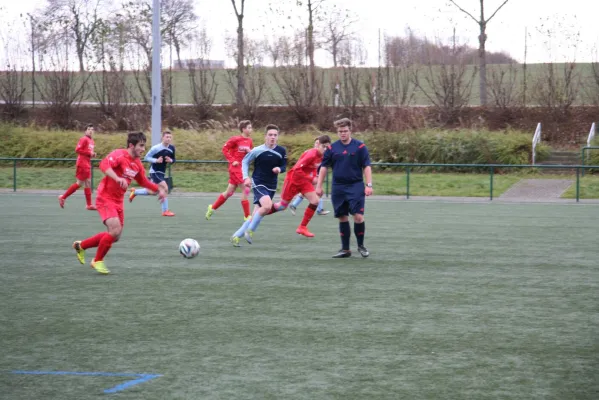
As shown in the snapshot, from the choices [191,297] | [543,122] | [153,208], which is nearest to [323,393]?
[191,297]

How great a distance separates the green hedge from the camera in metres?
29.8

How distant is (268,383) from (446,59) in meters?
35.6

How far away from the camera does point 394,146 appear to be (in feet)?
100.0

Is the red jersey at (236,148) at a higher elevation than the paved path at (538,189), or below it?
higher

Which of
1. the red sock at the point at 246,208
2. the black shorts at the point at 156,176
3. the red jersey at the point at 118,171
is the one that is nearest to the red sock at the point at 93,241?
the red jersey at the point at 118,171

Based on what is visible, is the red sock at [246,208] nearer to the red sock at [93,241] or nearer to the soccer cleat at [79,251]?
the soccer cleat at [79,251]

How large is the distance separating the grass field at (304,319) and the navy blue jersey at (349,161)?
1.05 meters

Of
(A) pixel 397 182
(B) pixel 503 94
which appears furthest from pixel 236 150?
(B) pixel 503 94

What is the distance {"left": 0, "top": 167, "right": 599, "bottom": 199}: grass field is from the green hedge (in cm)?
143

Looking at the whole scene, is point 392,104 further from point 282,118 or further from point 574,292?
point 574,292

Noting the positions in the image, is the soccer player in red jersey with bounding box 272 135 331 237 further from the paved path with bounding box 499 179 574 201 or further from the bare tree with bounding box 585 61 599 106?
the bare tree with bounding box 585 61 599 106

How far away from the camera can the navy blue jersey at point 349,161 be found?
11.1 metres

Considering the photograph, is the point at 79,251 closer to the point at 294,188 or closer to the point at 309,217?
the point at 309,217

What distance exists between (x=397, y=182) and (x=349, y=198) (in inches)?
621
